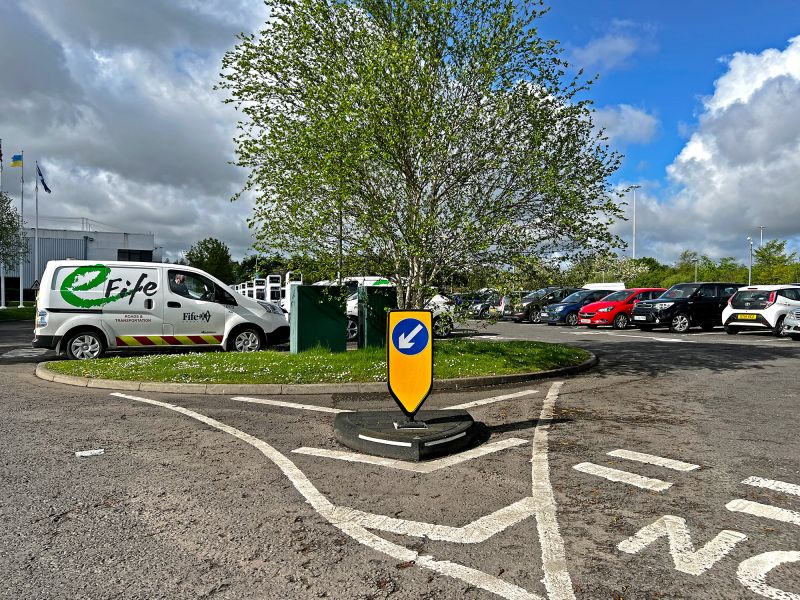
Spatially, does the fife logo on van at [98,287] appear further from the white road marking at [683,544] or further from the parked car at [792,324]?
the parked car at [792,324]

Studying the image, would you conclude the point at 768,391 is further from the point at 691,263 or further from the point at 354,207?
the point at 691,263

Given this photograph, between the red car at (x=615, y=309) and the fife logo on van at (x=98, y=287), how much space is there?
17.6 meters

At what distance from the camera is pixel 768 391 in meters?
8.77

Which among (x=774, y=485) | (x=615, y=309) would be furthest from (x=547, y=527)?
(x=615, y=309)

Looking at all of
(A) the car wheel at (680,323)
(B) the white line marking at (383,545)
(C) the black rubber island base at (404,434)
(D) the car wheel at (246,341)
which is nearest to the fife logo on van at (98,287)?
(D) the car wheel at (246,341)

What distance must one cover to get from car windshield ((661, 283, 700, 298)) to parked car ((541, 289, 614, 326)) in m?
4.39

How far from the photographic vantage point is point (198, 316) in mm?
12469

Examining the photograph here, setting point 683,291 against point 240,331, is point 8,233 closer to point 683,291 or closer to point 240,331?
point 240,331

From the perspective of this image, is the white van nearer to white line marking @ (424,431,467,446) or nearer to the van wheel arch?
the van wheel arch

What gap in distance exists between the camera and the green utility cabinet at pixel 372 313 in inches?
475

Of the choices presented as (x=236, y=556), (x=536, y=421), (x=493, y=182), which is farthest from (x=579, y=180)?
(x=236, y=556)

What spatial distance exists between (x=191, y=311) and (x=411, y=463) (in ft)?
28.8

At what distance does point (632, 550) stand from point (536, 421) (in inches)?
136

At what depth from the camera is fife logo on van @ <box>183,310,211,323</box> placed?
12.4m
